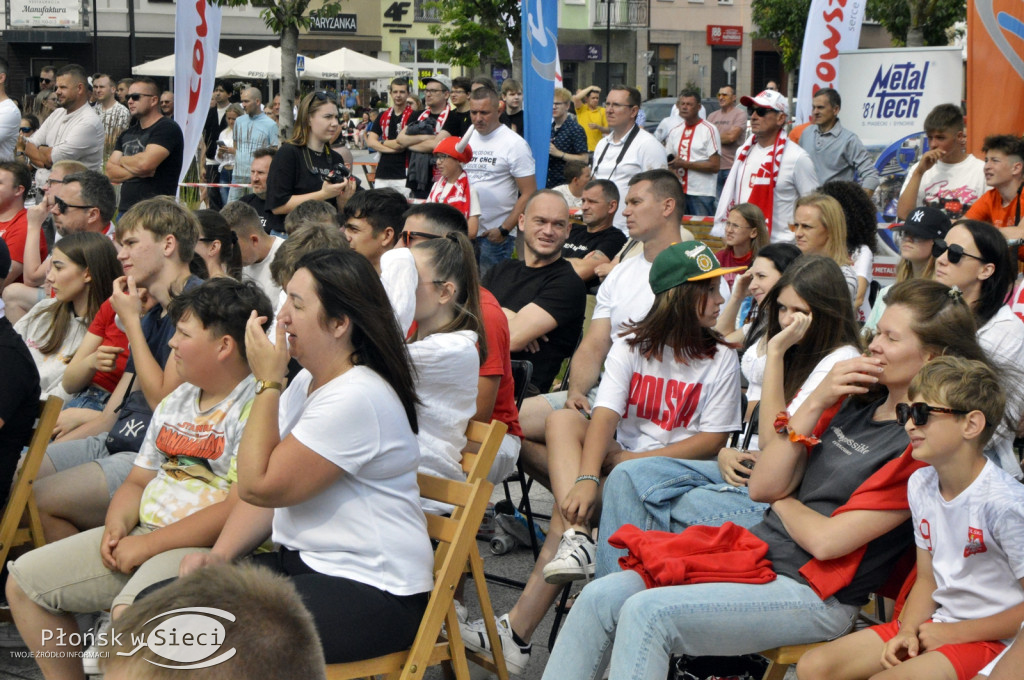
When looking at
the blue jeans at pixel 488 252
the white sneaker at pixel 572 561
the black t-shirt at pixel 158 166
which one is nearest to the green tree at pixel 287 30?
the black t-shirt at pixel 158 166

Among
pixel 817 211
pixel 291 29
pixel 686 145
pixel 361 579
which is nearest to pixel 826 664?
pixel 361 579

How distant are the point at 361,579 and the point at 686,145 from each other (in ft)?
31.5

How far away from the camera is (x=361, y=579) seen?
2936 mm

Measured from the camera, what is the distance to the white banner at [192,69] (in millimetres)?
8609

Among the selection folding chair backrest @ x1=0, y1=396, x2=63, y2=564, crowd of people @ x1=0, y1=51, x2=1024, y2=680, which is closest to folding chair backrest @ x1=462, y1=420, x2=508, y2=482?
crowd of people @ x1=0, y1=51, x2=1024, y2=680

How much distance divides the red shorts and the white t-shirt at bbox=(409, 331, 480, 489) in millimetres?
1627

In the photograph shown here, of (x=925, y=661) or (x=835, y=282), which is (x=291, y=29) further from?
(x=925, y=661)

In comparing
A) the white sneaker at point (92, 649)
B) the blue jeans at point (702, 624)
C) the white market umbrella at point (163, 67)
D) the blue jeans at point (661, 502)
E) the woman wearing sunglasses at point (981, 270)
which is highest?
the white market umbrella at point (163, 67)

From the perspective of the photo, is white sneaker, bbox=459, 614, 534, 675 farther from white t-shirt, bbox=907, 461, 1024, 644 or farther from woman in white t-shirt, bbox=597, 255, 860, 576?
white t-shirt, bbox=907, 461, 1024, 644

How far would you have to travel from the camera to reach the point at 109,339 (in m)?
4.76

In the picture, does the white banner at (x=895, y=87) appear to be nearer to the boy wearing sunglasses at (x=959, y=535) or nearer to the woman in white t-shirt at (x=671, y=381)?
the woman in white t-shirt at (x=671, y=381)

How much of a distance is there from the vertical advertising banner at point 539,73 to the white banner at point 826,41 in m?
2.87

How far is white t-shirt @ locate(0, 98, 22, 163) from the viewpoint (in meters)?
8.64

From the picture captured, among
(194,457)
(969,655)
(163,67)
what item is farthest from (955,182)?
(163,67)
